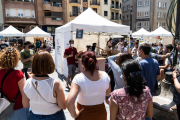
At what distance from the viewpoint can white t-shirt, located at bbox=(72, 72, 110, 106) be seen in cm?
177

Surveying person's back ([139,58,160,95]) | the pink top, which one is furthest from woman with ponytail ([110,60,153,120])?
person's back ([139,58,160,95])

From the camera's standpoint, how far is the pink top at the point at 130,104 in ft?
4.91

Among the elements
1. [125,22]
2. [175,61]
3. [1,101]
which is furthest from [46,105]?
[125,22]

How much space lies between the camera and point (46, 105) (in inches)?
68.9

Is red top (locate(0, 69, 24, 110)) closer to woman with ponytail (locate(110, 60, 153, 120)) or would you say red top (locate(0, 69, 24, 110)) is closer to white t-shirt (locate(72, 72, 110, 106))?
white t-shirt (locate(72, 72, 110, 106))

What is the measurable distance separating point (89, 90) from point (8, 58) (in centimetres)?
124

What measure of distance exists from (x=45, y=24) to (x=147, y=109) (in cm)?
3123

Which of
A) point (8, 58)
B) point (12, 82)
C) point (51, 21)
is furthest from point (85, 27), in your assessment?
point (51, 21)

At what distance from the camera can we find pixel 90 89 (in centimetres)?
180

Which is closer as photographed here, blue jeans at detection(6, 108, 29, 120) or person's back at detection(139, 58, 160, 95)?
blue jeans at detection(6, 108, 29, 120)

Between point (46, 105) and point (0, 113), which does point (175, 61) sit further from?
point (0, 113)

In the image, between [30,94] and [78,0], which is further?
[78,0]

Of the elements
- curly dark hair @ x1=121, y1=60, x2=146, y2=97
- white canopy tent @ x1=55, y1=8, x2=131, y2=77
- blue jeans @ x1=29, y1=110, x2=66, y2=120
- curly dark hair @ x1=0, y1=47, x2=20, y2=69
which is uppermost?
white canopy tent @ x1=55, y1=8, x2=131, y2=77

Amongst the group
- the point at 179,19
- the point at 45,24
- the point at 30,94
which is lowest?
the point at 30,94
